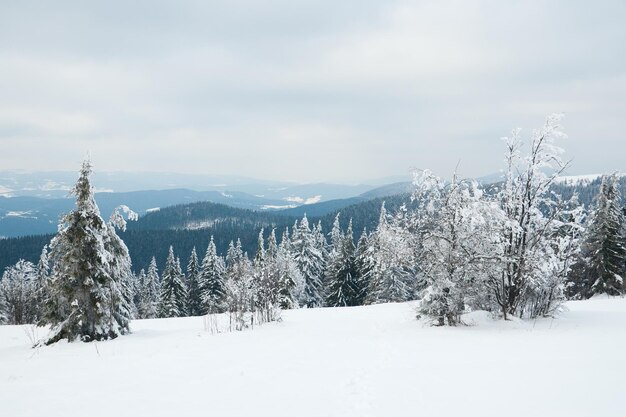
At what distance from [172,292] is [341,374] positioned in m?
43.8

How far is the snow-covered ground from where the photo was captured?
20.7 feet

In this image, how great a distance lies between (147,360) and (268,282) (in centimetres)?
857

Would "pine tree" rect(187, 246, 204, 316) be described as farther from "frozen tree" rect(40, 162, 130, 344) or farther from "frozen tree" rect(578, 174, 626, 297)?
"frozen tree" rect(578, 174, 626, 297)

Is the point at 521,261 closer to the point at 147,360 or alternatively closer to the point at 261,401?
the point at 261,401

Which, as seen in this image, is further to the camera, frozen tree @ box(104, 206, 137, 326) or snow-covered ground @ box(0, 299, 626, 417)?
frozen tree @ box(104, 206, 137, 326)

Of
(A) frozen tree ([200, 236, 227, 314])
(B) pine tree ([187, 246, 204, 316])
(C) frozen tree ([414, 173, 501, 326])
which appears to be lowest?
(B) pine tree ([187, 246, 204, 316])

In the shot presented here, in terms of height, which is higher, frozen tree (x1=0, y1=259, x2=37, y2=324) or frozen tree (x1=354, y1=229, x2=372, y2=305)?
frozen tree (x1=354, y1=229, x2=372, y2=305)

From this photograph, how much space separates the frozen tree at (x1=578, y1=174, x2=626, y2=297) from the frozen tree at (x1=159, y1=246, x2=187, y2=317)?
142 ft

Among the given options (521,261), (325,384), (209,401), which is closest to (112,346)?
(209,401)

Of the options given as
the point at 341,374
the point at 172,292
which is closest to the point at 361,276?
the point at 172,292

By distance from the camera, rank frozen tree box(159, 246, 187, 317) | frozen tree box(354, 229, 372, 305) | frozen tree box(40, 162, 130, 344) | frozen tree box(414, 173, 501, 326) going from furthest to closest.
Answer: frozen tree box(159, 246, 187, 317) < frozen tree box(354, 229, 372, 305) < frozen tree box(40, 162, 130, 344) < frozen tree box(414, 173, 501, 326)

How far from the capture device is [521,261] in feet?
47.2

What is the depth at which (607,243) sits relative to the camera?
1204 inches

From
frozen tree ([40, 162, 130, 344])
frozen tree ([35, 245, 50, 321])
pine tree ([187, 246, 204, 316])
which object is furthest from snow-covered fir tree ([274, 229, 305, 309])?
frozen tree ([40, 162, 130, 344])
